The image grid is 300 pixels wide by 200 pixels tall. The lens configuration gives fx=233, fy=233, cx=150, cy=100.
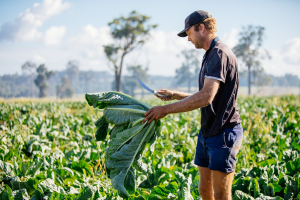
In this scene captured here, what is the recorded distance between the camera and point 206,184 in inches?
102

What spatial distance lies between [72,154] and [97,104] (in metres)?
2.24

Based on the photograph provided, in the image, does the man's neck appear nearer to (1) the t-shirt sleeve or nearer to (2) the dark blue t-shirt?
(2) the dark blue t-shirt

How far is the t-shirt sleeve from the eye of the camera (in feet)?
6.49

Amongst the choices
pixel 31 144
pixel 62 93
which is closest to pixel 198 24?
pixel 31 144

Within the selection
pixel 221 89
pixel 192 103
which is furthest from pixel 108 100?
pixel 221 89

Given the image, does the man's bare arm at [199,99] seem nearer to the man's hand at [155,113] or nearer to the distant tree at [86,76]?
the man's hand at [155,113]

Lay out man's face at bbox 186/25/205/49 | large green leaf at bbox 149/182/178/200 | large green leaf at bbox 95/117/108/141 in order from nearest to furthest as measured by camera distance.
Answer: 1. man's face at bbox 186/25/205/49
2. large green leaf at bbox 95/117/108/141
3. large green leaf at bbox 149/182/178/200

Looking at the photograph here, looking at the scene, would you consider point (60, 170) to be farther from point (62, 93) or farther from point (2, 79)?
point (2, 79)

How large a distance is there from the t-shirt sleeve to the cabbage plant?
796mm

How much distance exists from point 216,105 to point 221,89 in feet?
0.56

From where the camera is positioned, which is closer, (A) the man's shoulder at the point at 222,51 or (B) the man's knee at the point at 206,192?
(A) the man's shoulder at the point at 222,51

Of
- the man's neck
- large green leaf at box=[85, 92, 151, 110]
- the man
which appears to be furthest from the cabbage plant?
the man's neck

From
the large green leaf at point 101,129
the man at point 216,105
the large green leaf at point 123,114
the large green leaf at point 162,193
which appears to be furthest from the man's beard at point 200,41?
the large green leaf at point 162,193

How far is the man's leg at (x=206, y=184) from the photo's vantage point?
8.41ft
